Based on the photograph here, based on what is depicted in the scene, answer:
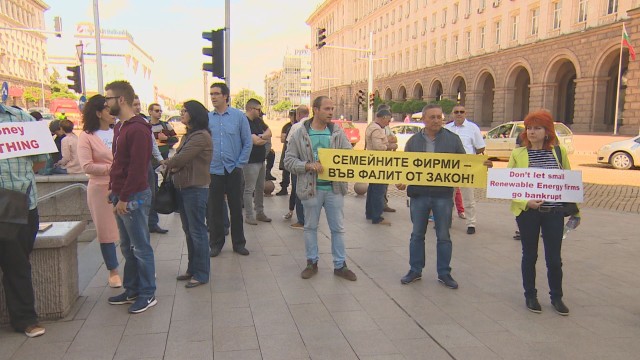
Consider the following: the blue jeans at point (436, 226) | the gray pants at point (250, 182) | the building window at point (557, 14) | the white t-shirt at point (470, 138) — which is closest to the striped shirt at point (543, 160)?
the blue jeans at point (436, 226)

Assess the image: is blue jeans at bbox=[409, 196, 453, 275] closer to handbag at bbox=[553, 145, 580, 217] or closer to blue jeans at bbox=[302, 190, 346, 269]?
blue jeans at bbox=[302, 190, 346, 269]

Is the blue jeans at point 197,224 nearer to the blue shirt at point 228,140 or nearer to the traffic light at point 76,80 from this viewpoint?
the blue shirt at point 228,140

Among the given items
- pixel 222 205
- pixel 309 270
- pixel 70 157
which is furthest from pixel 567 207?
pixel 70 157

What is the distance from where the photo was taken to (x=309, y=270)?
17.7 feet

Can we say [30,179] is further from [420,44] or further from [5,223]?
[420,44]

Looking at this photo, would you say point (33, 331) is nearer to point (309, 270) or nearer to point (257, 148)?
point (309, 270)

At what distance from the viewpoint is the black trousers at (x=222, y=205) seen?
611 cm

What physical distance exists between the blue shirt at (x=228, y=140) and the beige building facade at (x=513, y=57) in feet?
102

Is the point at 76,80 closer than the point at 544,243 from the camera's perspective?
No

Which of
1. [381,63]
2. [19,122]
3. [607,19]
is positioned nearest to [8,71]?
[381,63]

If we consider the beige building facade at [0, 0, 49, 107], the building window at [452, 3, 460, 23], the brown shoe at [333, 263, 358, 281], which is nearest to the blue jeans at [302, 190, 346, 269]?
the brown shoe at [333, 263, 358, 281]

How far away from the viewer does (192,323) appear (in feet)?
13.4

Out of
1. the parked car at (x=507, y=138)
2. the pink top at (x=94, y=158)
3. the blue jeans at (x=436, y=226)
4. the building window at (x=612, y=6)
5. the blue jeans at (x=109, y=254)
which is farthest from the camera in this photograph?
the building window at (x=612, y=6)

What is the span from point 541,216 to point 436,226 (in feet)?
3.53
